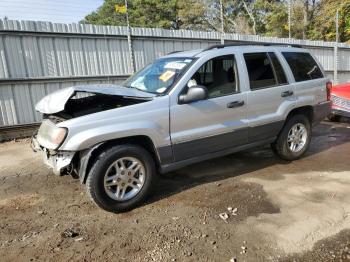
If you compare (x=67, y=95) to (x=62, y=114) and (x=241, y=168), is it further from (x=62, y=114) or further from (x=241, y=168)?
(x=241, y=168)

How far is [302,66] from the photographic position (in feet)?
18.9

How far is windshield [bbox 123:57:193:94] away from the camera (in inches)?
175

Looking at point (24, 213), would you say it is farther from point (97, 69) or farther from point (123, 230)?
point (97, 69)

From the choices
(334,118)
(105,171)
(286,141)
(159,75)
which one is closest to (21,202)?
(105,171)

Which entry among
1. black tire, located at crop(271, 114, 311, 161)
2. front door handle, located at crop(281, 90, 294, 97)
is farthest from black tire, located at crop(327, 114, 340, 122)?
front door handle, located at crop(281, 90, 294, 97)

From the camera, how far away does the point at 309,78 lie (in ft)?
19.0

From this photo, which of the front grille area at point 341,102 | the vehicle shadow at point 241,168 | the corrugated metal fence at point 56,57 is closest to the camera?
the vehicle shadow at point 241,168

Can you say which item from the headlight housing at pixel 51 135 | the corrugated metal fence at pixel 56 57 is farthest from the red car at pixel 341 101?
the headlight housing at pixel 51 135

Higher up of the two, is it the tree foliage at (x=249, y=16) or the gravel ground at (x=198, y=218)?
the tree foliage at (x=249, y=16)

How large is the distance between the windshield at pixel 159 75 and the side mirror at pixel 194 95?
0.27 meters

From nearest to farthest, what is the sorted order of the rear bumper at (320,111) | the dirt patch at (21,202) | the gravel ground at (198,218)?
the gravel ground at (198,218) → the dirt patch at (21,202) → the rear bumper at (320,111)

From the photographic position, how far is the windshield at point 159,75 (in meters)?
4.43

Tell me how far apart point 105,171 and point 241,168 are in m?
2.51

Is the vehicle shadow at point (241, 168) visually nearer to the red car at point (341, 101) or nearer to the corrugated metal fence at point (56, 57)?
the red car at point (341, 101)
